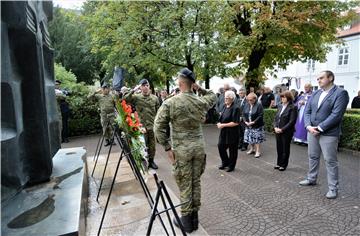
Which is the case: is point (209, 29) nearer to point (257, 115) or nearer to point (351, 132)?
point (257, 115)

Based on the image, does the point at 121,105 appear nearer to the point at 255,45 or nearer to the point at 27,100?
the point at 27,100

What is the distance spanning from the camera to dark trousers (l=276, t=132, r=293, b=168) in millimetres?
6375

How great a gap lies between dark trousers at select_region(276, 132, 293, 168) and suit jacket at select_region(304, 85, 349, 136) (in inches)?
57.7

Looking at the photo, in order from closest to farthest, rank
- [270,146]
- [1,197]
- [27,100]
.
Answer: [1,197]
[27,100]
[270,146]

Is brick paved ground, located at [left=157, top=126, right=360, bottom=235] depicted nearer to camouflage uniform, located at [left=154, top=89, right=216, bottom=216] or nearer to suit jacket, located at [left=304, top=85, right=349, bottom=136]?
camouflage uniform, located at [left=154, top=89, right=216, bottom=216]

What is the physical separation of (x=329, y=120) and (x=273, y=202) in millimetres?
1608

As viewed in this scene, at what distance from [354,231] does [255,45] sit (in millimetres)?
10739

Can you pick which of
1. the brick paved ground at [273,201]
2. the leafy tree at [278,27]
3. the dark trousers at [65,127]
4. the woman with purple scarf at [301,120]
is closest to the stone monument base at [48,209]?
the brick paved ground at [273,201]

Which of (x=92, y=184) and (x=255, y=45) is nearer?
(x=92, y=184)

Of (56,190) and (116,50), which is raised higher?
(116,50)

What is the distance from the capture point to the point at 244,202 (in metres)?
4.72

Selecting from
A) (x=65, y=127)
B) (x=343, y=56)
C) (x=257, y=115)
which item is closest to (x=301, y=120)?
(x=257, y=115)

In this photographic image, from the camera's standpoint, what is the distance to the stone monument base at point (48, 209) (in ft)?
7.86

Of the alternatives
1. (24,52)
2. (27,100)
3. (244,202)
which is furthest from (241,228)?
(24,52)
